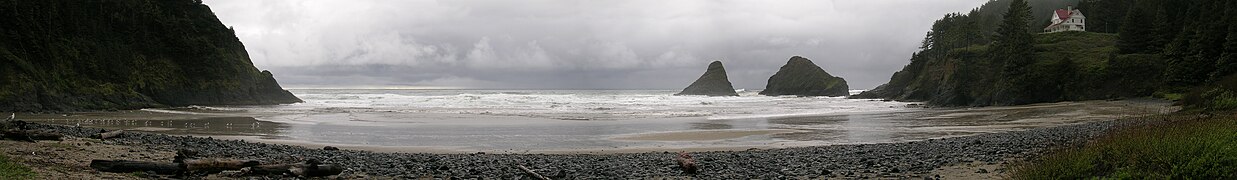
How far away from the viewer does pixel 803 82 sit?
139000 mm

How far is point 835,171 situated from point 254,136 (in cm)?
2057

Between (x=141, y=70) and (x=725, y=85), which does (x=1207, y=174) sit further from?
(x=725, y=85)

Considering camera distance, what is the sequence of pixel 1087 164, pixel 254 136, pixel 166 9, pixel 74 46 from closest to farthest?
pixel 1087 164 < pixel 254 136 < pixel 74 46 < pixel 166 9

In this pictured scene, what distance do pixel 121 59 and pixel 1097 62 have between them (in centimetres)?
7872

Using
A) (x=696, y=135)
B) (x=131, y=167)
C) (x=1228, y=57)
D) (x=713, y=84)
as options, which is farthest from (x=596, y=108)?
(x=713, y=84)

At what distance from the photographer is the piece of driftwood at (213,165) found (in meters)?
10.0

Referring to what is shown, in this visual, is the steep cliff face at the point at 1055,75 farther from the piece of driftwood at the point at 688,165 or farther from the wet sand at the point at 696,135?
the piece of driftwood at the point at 688,165

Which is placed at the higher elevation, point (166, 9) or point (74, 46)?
point (166, 9)

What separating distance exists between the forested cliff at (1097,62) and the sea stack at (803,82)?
154 ft

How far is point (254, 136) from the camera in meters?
24.5

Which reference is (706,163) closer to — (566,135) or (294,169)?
(294,169)

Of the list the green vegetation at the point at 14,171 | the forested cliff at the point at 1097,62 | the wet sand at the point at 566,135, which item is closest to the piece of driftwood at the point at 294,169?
the green vegetation at the point at 14,171

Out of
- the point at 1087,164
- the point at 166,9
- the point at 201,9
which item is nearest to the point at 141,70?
the point at 166,9

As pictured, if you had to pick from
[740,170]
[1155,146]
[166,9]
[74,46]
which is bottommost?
[740,170]
